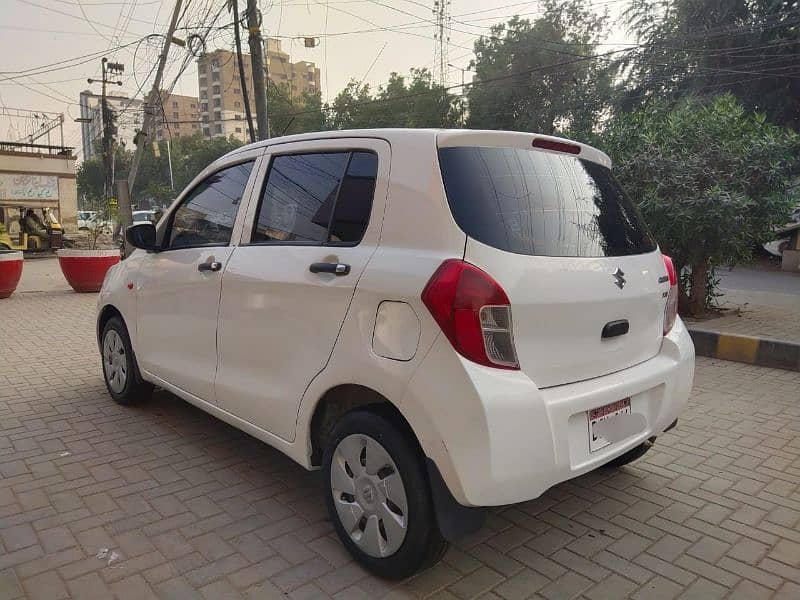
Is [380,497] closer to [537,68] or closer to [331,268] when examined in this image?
[331,268]

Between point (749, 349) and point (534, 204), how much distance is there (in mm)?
4480

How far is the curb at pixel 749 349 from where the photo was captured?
559 centimetres

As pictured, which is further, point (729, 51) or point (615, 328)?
point (729, 51)

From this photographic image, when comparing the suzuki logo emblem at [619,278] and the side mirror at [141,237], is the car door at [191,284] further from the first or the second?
the suzuki logo emblem at [619,278]

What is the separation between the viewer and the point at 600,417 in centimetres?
239

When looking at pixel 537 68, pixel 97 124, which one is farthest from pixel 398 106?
pixel 97 124

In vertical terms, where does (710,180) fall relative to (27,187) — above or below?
below

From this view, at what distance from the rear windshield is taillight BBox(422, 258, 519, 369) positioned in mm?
171

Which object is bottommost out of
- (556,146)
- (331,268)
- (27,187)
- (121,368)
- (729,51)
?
(121,368)

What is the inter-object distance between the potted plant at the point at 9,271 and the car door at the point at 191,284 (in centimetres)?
764

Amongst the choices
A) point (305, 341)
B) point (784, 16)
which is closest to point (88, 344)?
point (305, 341)

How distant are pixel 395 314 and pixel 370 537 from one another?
2.98ft

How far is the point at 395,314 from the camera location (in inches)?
88.9

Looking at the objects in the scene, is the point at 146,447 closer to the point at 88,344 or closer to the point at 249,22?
the point at 88,344
